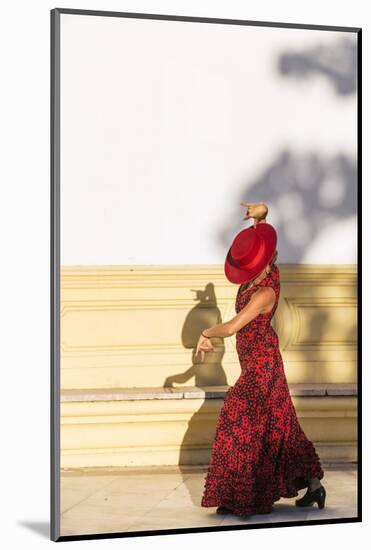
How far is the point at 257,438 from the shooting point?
27.0 ft

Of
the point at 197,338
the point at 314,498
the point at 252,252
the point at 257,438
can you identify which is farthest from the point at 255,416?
the point at 197,338

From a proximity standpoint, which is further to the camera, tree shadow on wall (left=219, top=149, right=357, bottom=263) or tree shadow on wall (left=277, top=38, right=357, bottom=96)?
tree shadow on wall (left=219, top=149, right=357, bottom=263)

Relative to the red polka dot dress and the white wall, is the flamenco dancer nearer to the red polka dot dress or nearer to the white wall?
the red polka dot dress

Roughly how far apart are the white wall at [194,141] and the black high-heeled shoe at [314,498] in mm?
2093

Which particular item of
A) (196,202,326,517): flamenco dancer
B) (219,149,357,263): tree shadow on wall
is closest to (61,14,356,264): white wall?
(219,149,357,263): tree shadow on wall

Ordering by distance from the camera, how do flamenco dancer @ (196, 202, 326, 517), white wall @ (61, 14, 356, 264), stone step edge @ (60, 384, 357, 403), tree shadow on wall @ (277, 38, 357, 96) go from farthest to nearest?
tree shadow on wall @ (277, 38, 357, 96)
white wall @ (61, 14, 356, 264)
stone step edge @ (60, 384, 357, 403)
flamenco dancer @ (196, 202, 326, 517)

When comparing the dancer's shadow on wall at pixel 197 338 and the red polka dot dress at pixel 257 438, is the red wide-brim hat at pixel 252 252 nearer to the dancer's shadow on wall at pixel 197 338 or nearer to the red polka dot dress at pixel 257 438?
the red polka dot dress at pixel 257 438

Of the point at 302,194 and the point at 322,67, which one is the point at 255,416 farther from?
the point at 322,67

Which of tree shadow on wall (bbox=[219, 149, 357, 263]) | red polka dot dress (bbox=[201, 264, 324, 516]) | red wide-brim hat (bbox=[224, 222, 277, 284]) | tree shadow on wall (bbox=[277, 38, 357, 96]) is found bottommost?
red polka dot dress (bbox=[201, 264, 324, 516])

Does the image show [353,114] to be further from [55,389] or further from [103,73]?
[55,389]

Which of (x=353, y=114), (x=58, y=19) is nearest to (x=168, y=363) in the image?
(x=353, y=114)

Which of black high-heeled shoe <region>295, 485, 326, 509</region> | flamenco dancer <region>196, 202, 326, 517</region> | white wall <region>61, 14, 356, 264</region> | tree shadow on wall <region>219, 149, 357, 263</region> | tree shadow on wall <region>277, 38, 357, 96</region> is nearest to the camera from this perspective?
flamenco dancer <region>196, 202, 326, 517</region>

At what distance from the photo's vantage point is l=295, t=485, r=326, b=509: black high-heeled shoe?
333 inches

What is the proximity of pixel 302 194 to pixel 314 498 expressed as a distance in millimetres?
2565
